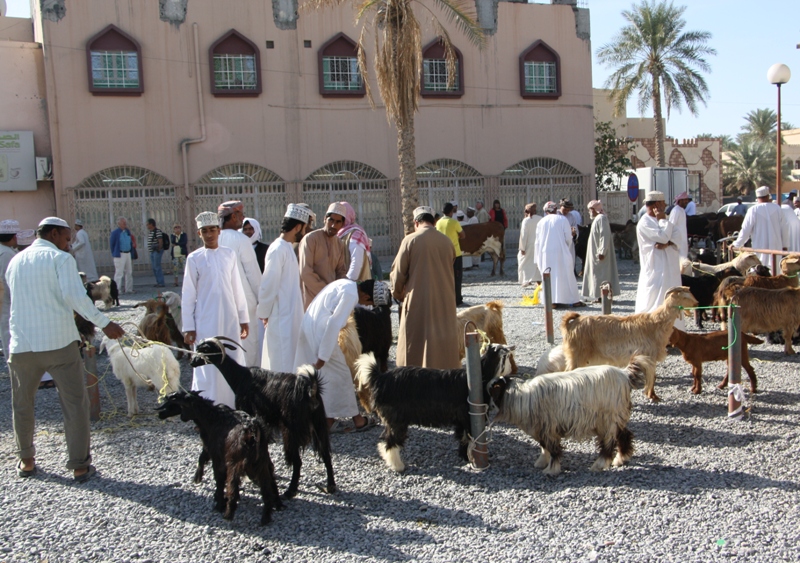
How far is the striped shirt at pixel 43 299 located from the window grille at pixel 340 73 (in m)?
17.3

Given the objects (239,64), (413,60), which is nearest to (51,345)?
(413,60)

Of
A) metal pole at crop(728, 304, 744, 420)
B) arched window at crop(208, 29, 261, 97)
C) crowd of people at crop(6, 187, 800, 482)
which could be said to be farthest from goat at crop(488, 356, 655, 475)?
arched window at crop(208, 29, 261, 97)

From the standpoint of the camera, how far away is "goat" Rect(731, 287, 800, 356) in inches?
288

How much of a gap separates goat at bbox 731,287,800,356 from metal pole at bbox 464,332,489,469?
12.2 ft

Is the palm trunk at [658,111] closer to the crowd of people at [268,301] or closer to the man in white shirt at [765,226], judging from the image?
the man in white shirt at [765,226]

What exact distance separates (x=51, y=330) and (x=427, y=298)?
105 inches

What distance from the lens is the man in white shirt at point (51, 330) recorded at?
4863 mm

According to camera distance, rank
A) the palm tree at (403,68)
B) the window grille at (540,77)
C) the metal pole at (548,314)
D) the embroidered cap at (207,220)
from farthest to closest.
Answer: the window grille at (540,77), the palm tree at (403,68), the metal pole at (548,314), the embroidered cap at (207,220)

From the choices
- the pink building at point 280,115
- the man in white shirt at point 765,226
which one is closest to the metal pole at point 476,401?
the man in white shirt at point 765,226

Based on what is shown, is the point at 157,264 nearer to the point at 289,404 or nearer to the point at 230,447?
the point at 289,404

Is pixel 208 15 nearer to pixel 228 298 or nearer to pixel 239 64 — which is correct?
pixel 239 64

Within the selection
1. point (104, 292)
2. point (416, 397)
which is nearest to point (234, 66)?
point (104, 292)

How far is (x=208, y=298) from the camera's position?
555cm

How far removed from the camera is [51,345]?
16.0 ft
